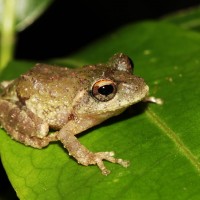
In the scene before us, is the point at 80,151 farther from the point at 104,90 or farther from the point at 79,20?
the point at 79,20

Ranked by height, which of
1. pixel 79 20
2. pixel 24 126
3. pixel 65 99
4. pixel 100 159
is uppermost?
pixel 79 20

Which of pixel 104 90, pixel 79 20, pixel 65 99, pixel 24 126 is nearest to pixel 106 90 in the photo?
pixel 104 90

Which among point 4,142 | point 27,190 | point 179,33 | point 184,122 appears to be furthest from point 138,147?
point 179,33

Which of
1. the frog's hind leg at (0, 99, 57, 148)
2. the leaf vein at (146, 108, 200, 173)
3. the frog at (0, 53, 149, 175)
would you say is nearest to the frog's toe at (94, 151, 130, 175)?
the frog at (0, 53, 149, 175)

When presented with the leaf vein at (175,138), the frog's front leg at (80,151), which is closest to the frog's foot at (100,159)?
the frog's front leg at (80,151)

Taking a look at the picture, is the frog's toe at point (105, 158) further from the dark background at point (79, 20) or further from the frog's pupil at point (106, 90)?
the dark background at point (79, 20)

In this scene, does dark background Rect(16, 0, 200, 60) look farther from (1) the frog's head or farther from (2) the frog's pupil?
(2) the frog's pupil
